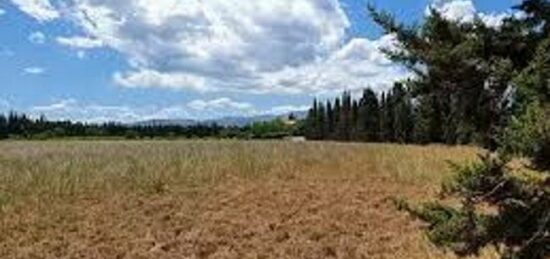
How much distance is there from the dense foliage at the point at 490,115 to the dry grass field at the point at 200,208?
17.2 ft

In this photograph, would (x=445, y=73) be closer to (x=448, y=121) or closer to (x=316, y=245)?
(x=448, y=121)

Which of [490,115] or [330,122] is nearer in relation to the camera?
[490,115]

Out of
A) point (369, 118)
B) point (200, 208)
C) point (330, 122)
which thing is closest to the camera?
point (200, 208)

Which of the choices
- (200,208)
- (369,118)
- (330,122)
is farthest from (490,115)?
(330,122)

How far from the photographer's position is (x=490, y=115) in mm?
7438

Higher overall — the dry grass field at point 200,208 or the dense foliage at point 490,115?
the dense foliage at point 490,115

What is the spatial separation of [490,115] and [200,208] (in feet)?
39.6

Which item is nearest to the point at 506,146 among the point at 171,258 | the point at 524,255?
the point at 524,255

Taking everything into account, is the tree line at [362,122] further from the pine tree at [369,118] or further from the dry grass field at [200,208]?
the dry grass field at [200,208]

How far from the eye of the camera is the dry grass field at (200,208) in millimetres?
15688

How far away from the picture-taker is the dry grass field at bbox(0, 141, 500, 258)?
51.5 feet

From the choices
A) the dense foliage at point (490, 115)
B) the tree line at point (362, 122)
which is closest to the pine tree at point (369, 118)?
the tree line at point (362, 122)

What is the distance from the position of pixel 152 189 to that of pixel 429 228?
13707mm

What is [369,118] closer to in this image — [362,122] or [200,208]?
[362,122]
